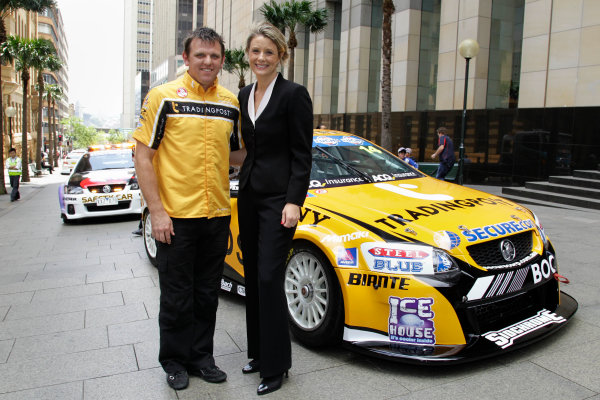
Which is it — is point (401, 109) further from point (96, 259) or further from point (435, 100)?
point (96, 259)

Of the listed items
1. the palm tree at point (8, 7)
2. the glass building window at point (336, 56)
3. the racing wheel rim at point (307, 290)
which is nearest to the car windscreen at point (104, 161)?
the racing wheel rim at point (307, 290)

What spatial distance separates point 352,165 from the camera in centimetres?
469

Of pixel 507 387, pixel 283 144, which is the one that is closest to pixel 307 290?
pixel 283 144

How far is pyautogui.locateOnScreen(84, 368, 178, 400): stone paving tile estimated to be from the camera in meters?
3.07

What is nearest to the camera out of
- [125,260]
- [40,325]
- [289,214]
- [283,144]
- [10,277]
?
[289,214]

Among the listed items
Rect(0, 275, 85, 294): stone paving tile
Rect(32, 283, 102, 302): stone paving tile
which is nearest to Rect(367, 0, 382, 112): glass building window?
Rect(0, 275, 85, 294): stone paving tile

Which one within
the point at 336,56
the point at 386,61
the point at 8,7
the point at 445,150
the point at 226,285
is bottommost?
the point at 226,285

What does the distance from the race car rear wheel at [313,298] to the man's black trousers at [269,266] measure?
1.54 ft

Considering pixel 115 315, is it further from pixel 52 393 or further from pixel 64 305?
pixel 52 393

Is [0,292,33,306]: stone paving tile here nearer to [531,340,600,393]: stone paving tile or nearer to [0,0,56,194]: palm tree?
[531,340,600,393]: stone paving tile

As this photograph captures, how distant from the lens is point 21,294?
5480 mm

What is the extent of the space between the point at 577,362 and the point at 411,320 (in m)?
1.22

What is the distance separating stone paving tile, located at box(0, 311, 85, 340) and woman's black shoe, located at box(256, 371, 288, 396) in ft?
6.83

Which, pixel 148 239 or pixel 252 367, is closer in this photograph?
pixel 252 367
